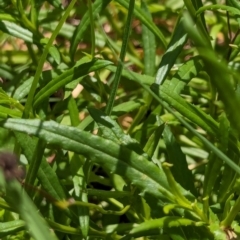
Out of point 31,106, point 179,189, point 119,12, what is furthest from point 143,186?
point 119,12

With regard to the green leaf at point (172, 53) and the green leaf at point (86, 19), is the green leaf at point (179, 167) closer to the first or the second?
the green leaf at point (172, 53)

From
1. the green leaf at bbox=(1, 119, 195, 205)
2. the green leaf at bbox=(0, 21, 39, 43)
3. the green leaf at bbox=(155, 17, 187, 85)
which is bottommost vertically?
the green leaf at bbox=(1, 119, 195, 205)

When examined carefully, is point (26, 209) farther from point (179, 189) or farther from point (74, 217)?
point (74, 217)

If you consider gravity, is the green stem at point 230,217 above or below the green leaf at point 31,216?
below

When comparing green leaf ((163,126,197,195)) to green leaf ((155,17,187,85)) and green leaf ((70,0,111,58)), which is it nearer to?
green leaf ((155,17,187,85))

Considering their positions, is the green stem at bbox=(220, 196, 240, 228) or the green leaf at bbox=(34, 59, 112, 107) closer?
the green stem at bbox=(220, 196, 240, 228)

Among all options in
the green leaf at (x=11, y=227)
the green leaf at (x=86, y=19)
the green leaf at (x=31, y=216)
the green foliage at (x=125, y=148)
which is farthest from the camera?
the green leaf at (x=86, y=19)

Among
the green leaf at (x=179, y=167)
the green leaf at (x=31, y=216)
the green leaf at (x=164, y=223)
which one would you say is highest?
the green leaf at (x=31, y=216)

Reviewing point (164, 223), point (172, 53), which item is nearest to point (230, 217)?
point (164, 223)

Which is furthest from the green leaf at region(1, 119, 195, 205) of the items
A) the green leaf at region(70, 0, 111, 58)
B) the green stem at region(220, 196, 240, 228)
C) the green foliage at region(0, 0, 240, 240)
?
the green leaf at region(70, 0, 111, 58)

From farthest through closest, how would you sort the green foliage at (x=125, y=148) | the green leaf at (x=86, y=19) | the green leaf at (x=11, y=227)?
the green leaf at (x=86, y=19), the green leaf at (x=11, y=227), the green foliage at (x=125, y=148)

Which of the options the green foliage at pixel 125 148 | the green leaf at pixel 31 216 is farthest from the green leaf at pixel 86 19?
the green leaf at pixel 31 216
